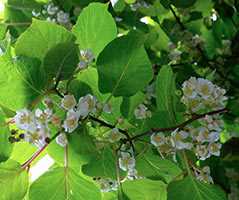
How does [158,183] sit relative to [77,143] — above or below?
below

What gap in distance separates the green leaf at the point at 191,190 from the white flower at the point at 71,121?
0.22 m

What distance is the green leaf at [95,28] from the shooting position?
917mm

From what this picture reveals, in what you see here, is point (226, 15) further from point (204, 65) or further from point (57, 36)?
point (57, 36)

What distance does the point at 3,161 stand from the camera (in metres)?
0.88

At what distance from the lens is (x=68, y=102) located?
0.85 meters

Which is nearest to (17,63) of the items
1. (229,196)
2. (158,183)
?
(158,183)

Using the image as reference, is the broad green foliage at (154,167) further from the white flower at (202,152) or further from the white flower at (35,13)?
the white flower at (35,13)

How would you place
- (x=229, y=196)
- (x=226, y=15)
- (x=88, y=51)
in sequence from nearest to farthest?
1. (x=88, y=51)
2. (x=229, y=196)
3. (x=226, y=15)

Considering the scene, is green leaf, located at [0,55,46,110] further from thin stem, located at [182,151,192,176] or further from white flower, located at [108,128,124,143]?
thin stem, located at [182,151,192,176]

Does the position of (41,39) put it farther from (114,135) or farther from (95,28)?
(114,135)

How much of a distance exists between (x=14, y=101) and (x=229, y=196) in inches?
38.8

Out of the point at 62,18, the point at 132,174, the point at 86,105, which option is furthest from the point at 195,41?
the point at 86,105

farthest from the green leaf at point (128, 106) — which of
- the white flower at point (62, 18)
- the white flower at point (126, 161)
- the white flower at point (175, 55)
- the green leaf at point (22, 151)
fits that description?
the white flower at point (175, 55)

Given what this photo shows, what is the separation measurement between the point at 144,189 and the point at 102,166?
4.1 inches
